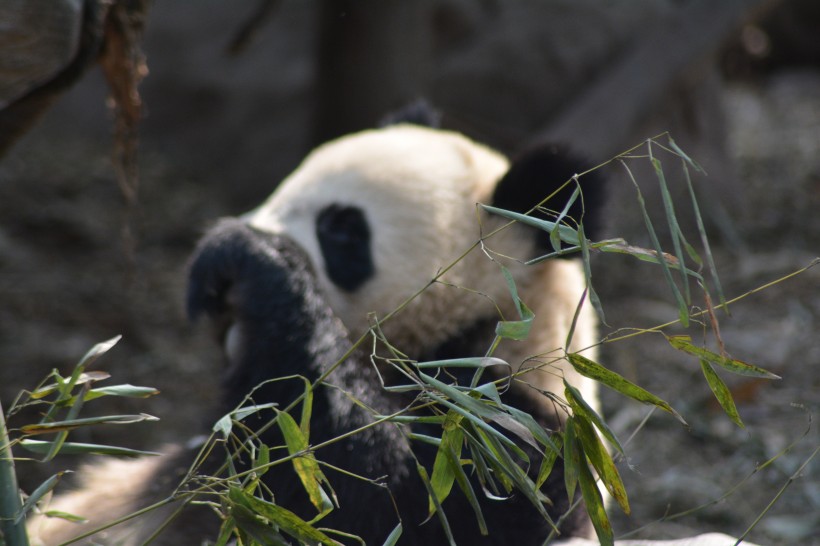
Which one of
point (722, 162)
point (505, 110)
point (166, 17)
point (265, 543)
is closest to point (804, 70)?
point (722, 162)

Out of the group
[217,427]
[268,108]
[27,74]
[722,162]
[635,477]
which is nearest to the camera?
[217,427]

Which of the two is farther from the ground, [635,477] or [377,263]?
[377,263]

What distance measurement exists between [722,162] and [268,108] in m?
2.35

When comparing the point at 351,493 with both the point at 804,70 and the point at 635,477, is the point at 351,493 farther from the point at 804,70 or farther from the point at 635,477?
the point at 804,70

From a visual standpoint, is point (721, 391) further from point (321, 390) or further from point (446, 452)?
point (321, 390)

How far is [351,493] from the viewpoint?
164cm

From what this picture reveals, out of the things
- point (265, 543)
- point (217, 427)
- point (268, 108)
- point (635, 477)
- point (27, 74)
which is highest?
point (27, 74)

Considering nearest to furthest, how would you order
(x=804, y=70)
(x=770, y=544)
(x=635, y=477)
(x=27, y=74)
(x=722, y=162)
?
1. (x=27, y=74)
2. (x=770, y=544)
3. (x=635, y=477)
4. (x=722, y=162)
5. (x=804, y=70)

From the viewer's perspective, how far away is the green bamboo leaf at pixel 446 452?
1.02 meters

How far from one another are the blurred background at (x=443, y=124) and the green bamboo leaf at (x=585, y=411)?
2.82 ft

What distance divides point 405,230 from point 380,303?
16 centimetres

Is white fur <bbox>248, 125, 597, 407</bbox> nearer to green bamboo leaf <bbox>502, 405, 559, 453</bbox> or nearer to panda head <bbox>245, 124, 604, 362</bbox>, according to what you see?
panda head <bbox>245, 124, 604, 362</bbox>

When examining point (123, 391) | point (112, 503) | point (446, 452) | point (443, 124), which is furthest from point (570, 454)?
point (443, 124)

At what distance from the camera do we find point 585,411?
1013mm
